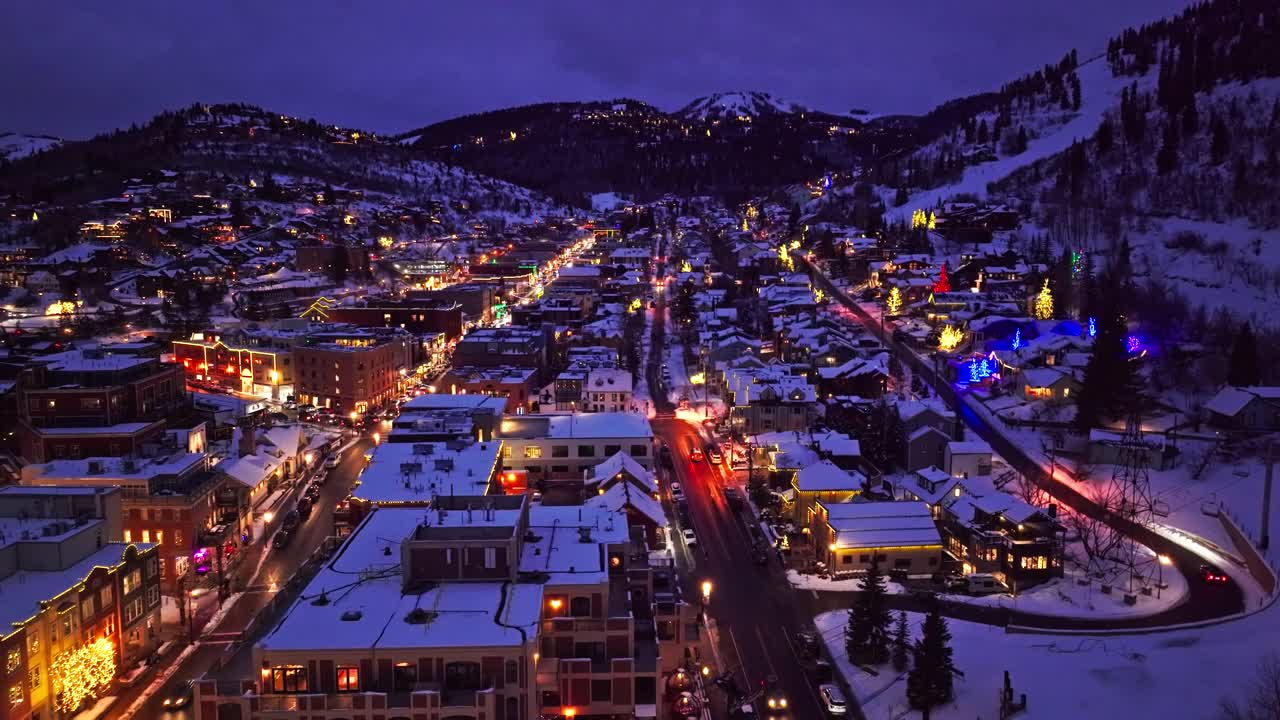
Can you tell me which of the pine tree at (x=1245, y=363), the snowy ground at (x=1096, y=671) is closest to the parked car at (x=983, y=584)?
the snowy ground at (x=1096, y=671)

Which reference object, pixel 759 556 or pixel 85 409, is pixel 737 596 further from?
pixel 85 409

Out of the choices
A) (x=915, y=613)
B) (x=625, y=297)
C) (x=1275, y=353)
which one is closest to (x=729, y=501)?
(x=915, y=613)

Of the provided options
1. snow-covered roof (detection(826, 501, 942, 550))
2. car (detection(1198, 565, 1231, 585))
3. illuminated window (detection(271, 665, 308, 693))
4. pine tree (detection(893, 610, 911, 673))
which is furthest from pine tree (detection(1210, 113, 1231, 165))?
illuminated window (detection(271, 665, 308, 693))

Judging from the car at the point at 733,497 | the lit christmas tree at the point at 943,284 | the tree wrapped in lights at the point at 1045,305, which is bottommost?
the car at the point at 733,497

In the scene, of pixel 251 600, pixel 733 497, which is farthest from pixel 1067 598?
pixel 251 600

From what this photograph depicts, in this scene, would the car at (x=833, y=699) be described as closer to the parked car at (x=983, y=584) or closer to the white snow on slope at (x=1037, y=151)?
the parked car at (x=983, y=584)

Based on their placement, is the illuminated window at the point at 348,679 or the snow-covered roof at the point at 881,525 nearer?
the illuminated window at the point at 348,679

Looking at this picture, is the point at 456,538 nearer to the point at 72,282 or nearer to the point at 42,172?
the point at 72,282
